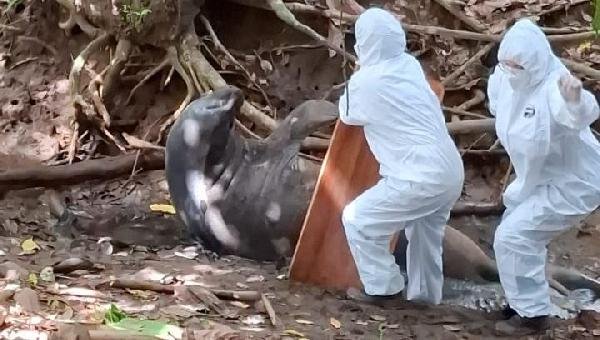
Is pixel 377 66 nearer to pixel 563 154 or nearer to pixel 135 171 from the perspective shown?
pixel 563 154

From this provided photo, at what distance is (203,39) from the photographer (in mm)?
8258

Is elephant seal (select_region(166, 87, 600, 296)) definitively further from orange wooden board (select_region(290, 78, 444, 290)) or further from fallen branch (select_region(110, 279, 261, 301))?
fallen branch (select_region(110, 279, 261, 301))

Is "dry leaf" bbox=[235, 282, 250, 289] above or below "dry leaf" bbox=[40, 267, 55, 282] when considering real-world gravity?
below

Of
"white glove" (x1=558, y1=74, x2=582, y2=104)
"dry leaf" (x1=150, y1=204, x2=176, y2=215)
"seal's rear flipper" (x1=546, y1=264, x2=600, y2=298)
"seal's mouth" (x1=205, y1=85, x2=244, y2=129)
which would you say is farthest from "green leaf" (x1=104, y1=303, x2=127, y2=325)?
"dry leaf" (x1=150, y1=204, x2=176, y2=215)

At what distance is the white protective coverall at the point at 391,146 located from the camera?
5.14m

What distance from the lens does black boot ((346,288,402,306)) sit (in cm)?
541

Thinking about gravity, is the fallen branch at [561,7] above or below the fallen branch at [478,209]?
above

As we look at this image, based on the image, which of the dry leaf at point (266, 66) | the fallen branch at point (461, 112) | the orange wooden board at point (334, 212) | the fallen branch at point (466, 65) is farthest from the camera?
the dry leaf at point (266, 66)

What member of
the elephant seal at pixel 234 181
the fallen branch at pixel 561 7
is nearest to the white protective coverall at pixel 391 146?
the elephant seal at pixel 234 181

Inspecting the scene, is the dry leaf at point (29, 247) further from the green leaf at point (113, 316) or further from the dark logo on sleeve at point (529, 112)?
the dark logo on sleeve at point (529, 112)

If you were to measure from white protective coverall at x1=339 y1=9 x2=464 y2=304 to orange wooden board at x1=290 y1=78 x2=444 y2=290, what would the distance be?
0.77 feet

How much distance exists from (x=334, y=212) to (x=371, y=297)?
1.67 ft

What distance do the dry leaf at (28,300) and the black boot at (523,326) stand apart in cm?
216

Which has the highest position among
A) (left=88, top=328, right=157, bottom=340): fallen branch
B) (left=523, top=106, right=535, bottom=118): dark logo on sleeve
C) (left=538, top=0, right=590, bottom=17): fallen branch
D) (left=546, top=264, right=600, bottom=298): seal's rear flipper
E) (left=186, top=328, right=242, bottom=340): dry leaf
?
(left=538, top=0, right=590, bottom=17): fallen branch
